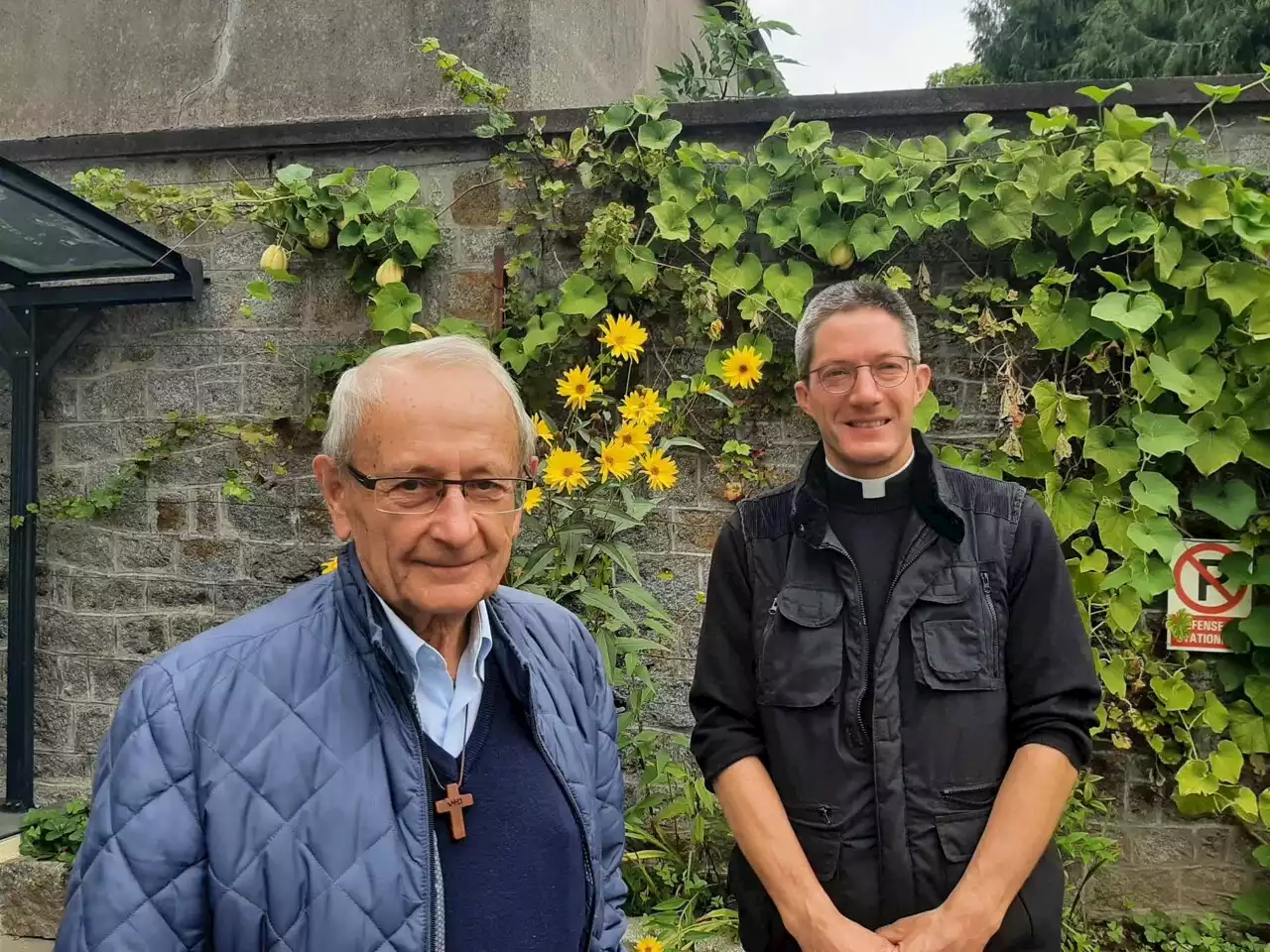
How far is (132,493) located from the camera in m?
3.52

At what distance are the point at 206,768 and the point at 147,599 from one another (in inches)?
113

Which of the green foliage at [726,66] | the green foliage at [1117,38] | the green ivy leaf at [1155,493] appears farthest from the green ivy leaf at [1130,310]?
the green foliage at [1117,38]

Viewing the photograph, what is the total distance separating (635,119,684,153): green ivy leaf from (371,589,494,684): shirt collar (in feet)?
6.94

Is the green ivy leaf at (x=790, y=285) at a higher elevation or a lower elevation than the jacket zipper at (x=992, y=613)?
higher

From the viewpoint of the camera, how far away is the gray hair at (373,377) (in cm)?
114

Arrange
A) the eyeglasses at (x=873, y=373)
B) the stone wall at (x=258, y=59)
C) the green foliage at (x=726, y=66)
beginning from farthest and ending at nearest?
the stone wall at (x=258, y=59) → the green foliage at (x=726, y=66) → the eyeglasses at (x=873, y=373)

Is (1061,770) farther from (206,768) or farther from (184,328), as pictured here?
(184,328)

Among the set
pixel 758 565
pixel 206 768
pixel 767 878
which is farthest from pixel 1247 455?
pixel 206 768

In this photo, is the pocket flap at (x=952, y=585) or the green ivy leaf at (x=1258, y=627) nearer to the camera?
the pocket flap at (x=952, y=585)

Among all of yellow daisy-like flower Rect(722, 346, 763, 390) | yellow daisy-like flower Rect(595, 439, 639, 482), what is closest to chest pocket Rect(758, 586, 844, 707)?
yellow daisy-like flower Rect(595, 439, 639, 482)

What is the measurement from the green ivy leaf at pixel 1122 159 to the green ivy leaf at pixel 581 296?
1.52 metres

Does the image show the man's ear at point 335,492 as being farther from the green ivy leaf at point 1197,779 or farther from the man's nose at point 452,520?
the green ivy leaf at point 1197,779

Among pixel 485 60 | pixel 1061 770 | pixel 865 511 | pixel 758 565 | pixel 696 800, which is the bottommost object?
pixel 696 800

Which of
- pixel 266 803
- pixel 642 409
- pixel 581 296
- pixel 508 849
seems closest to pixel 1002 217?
pixel 642 409
